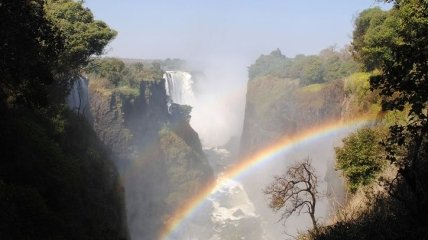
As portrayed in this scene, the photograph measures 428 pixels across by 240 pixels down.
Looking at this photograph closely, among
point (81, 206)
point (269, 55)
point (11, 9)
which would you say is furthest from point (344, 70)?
point (11, 9)

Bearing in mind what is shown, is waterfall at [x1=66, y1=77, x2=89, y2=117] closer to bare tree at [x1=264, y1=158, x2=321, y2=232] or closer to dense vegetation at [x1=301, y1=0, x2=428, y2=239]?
bare tree at [x1=264, y1=158, x2=321, y2=232]

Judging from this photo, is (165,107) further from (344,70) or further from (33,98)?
(33,98)

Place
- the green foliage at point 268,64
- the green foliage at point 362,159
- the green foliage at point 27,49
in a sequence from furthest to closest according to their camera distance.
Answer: the green foliage at point 268,64
the green foliage at point 362,159
the green foliage at point 27,49

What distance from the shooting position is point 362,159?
25.7 metres

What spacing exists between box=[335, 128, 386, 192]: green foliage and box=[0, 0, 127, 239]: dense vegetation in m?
14.0

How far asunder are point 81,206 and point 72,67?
54.1 ft

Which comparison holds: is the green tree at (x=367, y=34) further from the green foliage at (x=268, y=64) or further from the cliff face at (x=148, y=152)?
the green foliage at (x=268, y=64)

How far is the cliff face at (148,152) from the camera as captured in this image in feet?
239

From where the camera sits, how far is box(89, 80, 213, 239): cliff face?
239 feet

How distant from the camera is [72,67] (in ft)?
113

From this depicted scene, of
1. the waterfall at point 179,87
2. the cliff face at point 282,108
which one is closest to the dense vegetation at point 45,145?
the cliff face at point 282,108

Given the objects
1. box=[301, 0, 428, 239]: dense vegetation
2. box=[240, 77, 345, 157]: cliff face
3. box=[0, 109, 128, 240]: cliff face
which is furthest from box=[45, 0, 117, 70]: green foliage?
box=[240, 77, 345, 157]: cliff face

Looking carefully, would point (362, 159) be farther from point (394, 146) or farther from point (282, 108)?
point (282, 108)

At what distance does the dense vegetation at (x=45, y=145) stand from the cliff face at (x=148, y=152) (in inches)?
1442
